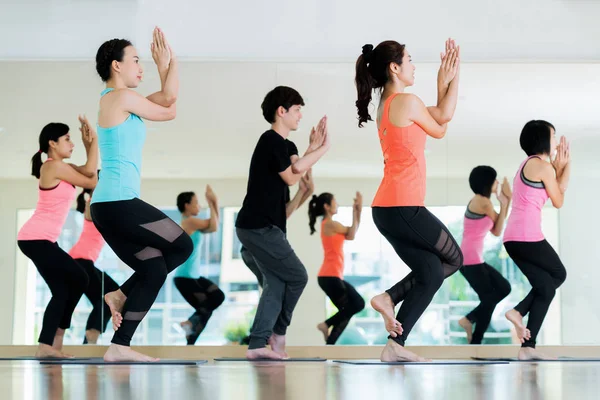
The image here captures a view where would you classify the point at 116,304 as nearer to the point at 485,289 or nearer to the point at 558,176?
the point at 558,176

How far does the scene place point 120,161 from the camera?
136 inches

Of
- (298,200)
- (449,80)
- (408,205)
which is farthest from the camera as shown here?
(298,200)

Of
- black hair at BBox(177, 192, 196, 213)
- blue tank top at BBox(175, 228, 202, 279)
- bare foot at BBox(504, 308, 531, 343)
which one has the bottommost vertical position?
bare foot at BBox(504, 308, 531, 343)

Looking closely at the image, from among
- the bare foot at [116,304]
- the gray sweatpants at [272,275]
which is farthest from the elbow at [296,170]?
the bare foot at [116,304]

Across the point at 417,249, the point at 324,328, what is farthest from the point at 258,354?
the point at 324,328

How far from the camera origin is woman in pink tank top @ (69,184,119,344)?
5.45 meters

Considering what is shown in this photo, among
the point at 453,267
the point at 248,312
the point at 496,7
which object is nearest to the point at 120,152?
the point at 453,267

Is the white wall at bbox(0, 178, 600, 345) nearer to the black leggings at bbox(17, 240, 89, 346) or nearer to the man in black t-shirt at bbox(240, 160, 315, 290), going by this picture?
the man in black t-shirt at bbox(240, 160, 315, 290)

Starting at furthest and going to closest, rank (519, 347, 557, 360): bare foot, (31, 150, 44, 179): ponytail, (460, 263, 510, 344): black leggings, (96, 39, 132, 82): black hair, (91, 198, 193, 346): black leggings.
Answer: (460, 263, 510, 344): black leggings → (31, 150, 44, 179): ponytail → (519, 347, 557, 360): bare foot → (96, 39, 132, 82): black hair → (91, 198, 193, 346): black leggings

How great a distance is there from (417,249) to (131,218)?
1.21m

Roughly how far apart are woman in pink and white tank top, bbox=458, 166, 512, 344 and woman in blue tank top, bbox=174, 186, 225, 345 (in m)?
1.68

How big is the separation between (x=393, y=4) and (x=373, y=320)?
2245 millimetres

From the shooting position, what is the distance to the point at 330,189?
550cm

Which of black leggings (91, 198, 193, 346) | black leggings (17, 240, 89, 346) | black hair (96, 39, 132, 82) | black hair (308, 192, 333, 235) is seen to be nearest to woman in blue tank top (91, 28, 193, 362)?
black leggings (91, 198, 193, 346)
